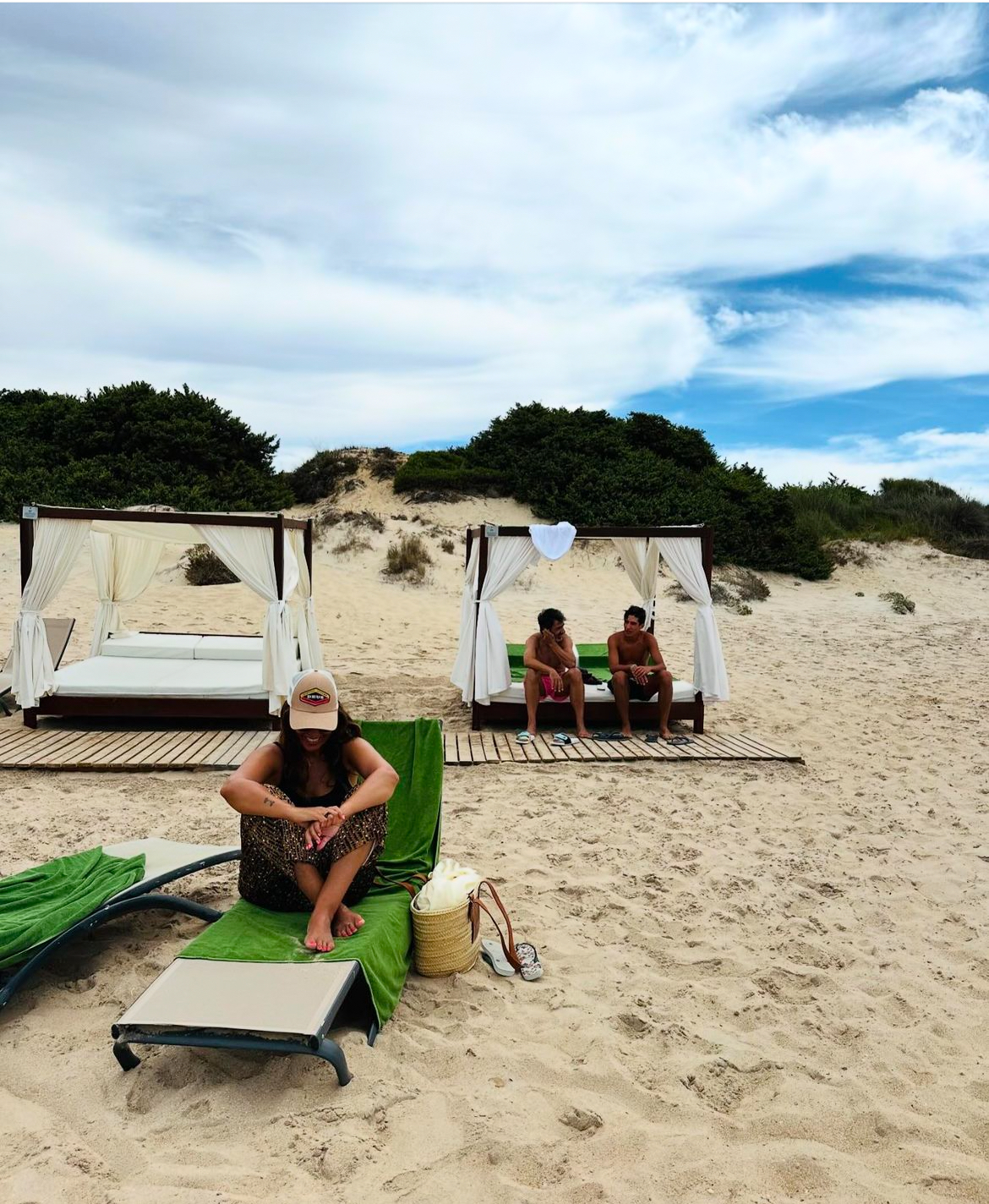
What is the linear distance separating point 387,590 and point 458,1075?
44.9ft

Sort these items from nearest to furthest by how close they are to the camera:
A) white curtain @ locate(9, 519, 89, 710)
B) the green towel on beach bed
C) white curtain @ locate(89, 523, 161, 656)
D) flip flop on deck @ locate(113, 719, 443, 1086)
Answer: flip flop on deck @ locate(113, 719, 443, 1086) → white curtain @ locate(9, 519, 89, 710) → the green towel on beach bed → white curtain @ locate(89, 523, 161, 656)

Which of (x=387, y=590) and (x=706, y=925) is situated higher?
(x=387, y=590)

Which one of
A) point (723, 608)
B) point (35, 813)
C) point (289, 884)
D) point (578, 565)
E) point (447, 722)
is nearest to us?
point (289, 884)

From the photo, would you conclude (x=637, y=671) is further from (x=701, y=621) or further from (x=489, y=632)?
(x=489, y=632)

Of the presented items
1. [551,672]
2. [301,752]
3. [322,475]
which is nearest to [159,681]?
[551,672]

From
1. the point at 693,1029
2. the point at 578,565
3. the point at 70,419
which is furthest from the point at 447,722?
the point at 70,419

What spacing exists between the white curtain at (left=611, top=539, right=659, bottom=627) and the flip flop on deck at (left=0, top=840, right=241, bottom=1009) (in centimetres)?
628

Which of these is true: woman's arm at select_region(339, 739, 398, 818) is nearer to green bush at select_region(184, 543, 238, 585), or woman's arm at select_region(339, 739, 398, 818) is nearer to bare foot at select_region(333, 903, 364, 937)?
bare foot at select_region(333, 903, 364, 937)

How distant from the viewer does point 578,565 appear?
18.5 m

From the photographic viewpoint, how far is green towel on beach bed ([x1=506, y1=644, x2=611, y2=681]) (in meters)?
9.01

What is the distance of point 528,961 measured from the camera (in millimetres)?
3510

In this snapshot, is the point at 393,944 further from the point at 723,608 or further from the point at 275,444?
the point at 275,444

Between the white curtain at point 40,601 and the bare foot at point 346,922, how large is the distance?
17.7 feet

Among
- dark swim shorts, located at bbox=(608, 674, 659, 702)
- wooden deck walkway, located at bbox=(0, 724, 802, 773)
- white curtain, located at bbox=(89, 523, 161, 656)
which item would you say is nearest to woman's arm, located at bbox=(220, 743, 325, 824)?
wooden deck walkway, located at bbox=(0, 724, 802, 773)
